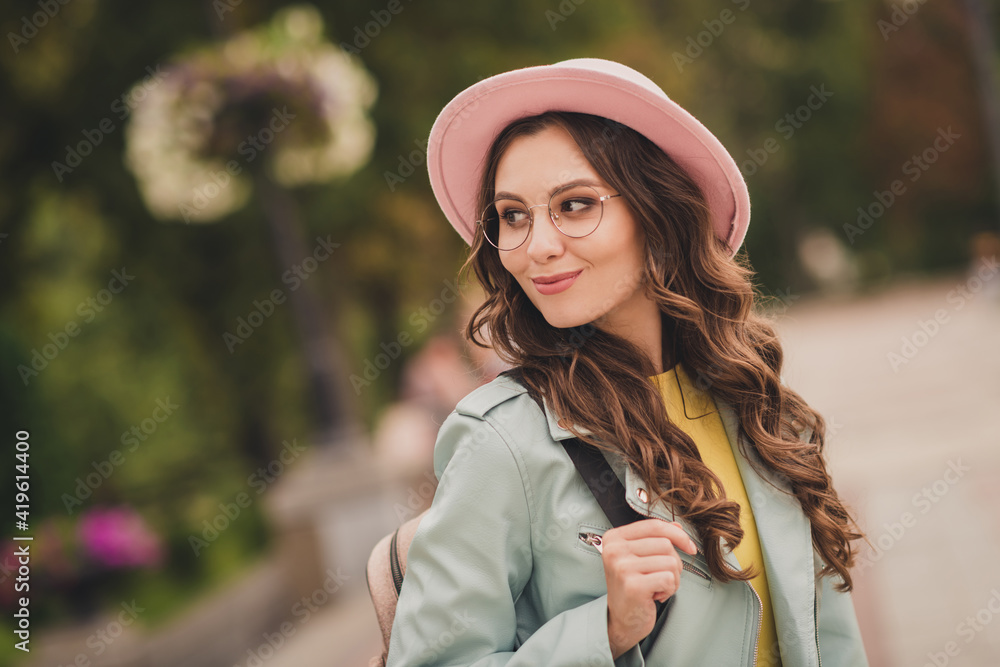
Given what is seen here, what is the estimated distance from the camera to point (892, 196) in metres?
32.0

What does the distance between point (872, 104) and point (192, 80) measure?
105 ft

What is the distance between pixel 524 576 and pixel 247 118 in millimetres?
4769

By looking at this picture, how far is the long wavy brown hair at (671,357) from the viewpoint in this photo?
1659 millimetres

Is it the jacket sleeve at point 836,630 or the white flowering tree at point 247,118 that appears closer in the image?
the jacket sleeve at point 836,630

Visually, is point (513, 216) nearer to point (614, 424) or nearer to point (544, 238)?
point (544, 238)

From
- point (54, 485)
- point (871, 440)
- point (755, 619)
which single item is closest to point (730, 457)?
point (755, 619)

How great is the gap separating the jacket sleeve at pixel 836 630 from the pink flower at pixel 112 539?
4623 millimetres

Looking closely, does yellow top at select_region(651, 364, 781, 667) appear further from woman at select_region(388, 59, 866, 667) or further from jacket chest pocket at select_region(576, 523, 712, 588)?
jacket chest pocket at select_region(576, 523, 712, 588)

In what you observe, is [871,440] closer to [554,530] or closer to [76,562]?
[76,562]

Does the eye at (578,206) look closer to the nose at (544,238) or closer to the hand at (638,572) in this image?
the nose at (544,238)

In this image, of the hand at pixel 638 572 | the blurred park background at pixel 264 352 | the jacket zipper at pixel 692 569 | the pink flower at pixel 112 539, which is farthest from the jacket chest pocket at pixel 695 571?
the pink flower at pixel 112 539

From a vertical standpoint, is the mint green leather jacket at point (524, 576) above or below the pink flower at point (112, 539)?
→ above

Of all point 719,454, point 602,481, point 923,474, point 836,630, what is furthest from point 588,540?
point 923,474

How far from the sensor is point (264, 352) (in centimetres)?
1055
